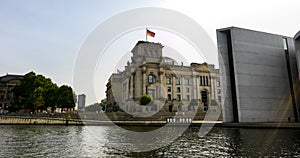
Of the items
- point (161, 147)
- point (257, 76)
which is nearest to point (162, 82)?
point (257, 76)

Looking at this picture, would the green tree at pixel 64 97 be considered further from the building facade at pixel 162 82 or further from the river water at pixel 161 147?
the river water at pixel 161 147

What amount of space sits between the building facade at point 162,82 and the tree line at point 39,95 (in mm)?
14687

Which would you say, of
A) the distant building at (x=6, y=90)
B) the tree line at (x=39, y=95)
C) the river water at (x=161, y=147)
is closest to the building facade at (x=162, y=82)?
the tree line at (x=39, y=95)

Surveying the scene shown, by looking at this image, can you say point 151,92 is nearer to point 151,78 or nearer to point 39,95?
point 151,78

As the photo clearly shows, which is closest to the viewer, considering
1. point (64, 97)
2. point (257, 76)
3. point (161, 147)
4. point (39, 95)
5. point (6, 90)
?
point (161, 147)

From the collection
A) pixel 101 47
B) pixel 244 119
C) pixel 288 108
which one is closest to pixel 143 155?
pixel 101 47

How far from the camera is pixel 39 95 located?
203 feet

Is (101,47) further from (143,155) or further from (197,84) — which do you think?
(197,84)

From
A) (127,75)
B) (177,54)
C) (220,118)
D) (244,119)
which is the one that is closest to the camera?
(177,54)

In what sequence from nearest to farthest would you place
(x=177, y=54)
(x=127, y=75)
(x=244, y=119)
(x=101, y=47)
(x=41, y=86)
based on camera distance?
(x=101, y=47) → (x=177, y=54) → (x=244, y=119) → (x=41, y=86) → (x=127, y=75)

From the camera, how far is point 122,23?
1047 centimetres

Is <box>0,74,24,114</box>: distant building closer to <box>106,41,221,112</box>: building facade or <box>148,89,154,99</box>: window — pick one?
<box>106,41,221,112</box>: building facade

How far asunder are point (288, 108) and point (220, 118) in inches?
568

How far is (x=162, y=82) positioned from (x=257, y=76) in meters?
41.3
